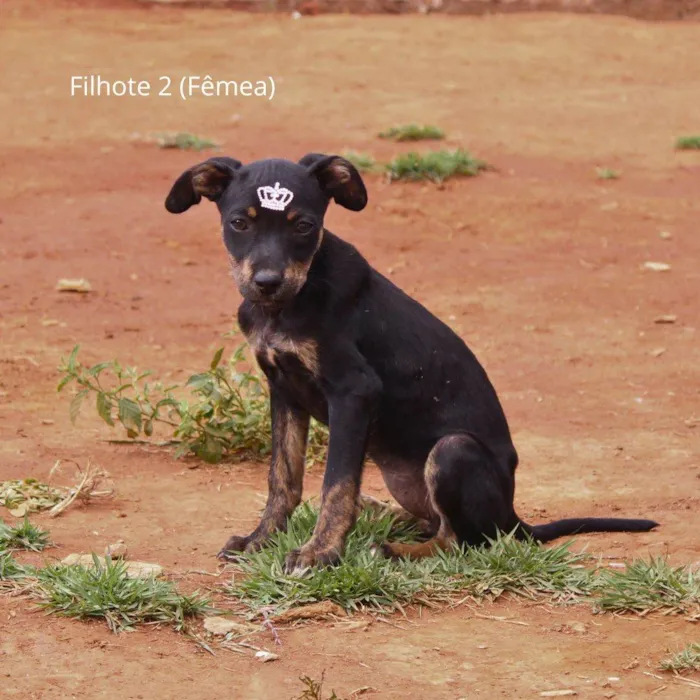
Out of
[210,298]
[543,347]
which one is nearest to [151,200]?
[210,298]

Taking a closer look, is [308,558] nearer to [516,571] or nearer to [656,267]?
[516,571]

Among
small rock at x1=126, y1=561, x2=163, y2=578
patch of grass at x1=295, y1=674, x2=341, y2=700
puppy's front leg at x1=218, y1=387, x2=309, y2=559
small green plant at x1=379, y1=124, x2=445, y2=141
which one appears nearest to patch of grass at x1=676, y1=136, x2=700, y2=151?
small green plant at x1=379, y1=124, x2=445, y2=141

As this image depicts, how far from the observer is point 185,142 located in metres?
14.0

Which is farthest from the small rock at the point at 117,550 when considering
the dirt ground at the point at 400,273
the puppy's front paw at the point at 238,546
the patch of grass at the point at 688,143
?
the patch of grass at the point at 688,143

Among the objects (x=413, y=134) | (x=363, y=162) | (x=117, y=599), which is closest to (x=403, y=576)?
(x=117, y=599)

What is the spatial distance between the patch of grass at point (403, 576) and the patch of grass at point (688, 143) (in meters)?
9.83

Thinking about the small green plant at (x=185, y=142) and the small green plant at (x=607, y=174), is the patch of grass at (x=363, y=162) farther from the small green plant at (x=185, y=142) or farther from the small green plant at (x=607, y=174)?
the small green plant at (x=607, y=174)

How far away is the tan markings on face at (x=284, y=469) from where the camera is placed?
5.91m

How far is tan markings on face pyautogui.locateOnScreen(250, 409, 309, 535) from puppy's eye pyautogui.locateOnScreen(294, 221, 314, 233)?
92 cm

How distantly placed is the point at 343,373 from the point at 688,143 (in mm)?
10192

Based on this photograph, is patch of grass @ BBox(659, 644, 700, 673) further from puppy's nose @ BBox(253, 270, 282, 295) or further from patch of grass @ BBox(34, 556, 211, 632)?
puppy's nose @ BBox(253, 270, 282, 295)

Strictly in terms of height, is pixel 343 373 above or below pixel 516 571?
above

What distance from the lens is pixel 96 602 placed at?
194 inches

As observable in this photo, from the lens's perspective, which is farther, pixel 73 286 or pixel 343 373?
pixel 73 286
